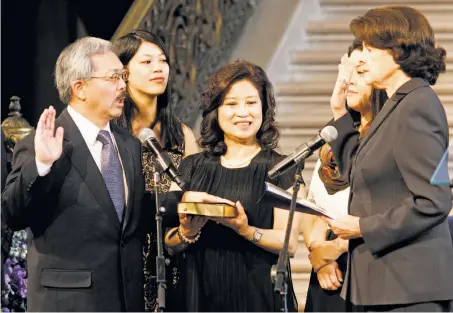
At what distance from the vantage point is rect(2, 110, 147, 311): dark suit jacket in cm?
602

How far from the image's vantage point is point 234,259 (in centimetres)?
669

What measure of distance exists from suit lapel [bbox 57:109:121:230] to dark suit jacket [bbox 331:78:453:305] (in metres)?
1.16

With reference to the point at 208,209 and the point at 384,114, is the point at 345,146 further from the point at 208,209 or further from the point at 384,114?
the point at 208,209

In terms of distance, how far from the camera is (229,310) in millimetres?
6715

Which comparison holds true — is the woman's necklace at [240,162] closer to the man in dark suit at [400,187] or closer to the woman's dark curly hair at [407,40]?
the man in dark suit at [400,187]

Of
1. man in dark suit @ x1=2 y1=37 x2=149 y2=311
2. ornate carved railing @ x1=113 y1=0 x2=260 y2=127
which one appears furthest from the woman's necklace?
ornate carved railing @ x1=113 y1=0 x2=260 y2=127

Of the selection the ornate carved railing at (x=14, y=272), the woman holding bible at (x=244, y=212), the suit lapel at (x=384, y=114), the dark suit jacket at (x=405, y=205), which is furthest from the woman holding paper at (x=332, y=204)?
the ornate carved railing at (x=14, y=272)

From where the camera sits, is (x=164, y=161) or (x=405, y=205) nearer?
(x=405, y=205)

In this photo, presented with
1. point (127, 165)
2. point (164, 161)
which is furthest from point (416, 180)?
point (127, 165)

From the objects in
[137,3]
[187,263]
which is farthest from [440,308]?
[137,3]

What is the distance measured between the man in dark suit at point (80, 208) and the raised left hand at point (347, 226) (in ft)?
3.48

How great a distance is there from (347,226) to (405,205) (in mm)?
266

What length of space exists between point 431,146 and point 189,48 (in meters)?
5.22

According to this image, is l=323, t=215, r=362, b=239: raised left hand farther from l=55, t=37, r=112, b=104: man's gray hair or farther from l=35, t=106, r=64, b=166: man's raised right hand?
l=55, t=37, r=112, b=104: man's gray hair
